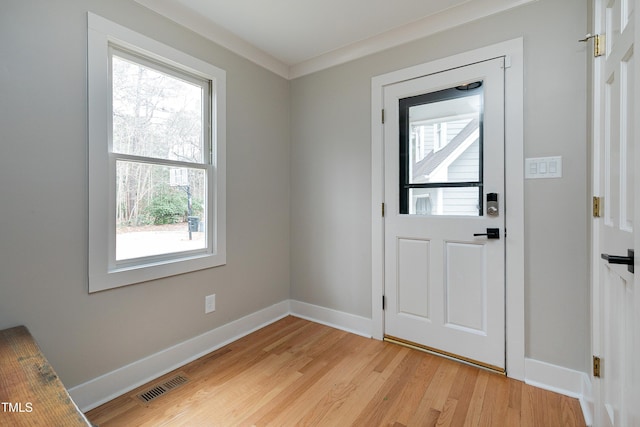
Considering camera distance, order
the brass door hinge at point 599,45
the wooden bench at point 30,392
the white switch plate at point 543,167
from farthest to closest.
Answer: the white switch plate at point 543,167 → the brass door hinge at point 599,45 → the wooden bench at point 30,392

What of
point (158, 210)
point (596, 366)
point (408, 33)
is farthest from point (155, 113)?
point (596, 366)

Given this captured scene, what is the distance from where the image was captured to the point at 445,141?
2.19 m

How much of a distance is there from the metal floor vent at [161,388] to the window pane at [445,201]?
1988 mm

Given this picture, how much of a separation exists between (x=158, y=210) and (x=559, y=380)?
276 cm

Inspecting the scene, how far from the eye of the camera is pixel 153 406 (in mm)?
1672

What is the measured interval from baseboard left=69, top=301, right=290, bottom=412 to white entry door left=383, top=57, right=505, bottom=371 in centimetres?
122

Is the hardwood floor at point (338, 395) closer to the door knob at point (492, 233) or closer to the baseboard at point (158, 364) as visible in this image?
the baseboard at point (158, 364)

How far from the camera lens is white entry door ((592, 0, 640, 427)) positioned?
967 millimetres

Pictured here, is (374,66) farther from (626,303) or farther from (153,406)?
(153,406)

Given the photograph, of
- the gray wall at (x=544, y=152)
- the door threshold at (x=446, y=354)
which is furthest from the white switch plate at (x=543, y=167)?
the door threshold at (x=446, y=354)

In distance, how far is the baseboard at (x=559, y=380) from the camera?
1677 millimetres

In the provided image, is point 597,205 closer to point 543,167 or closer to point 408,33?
point 543,167

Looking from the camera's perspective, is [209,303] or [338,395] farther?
[209,303]

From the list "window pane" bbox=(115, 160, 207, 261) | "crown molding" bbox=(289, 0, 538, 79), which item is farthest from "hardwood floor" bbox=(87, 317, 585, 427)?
"crown molding" bbox=(289, 0, 538, 79)
